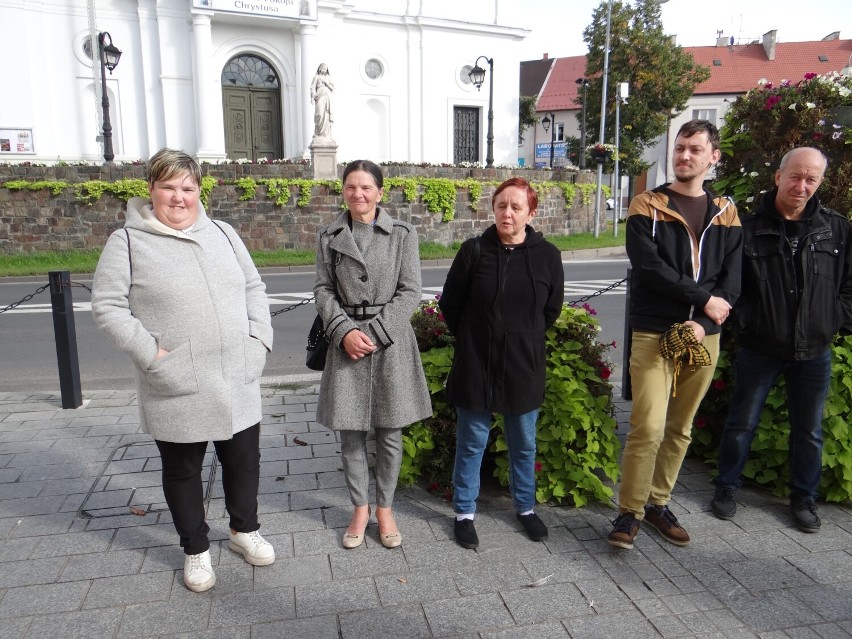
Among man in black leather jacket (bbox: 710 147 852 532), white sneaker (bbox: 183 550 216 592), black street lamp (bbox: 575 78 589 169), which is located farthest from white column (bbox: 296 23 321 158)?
white sneaker (bbox: 183 550 216 592)

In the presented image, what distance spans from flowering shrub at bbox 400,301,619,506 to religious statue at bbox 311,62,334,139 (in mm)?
17039

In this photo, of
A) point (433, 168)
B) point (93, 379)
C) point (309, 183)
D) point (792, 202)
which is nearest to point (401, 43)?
point (433, 168)

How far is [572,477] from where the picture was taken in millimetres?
3789

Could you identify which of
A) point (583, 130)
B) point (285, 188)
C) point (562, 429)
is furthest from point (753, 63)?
point (562, 429)

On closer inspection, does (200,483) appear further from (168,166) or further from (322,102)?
(322,102)

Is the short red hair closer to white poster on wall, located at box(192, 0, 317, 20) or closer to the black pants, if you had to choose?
the black pants

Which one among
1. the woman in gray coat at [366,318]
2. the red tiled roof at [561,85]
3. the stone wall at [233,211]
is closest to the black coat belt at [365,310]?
the woman in gray coat at [366,318]

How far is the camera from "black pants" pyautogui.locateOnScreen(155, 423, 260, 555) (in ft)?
10.2

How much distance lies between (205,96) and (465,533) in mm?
24596

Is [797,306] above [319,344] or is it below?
above

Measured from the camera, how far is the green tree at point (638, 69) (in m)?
32.9

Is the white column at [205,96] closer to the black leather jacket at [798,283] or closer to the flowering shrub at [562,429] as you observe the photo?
the flowering shrub at [562,429]

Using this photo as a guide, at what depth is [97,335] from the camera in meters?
9.34

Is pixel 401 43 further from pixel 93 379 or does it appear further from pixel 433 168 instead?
pixel 93 379
